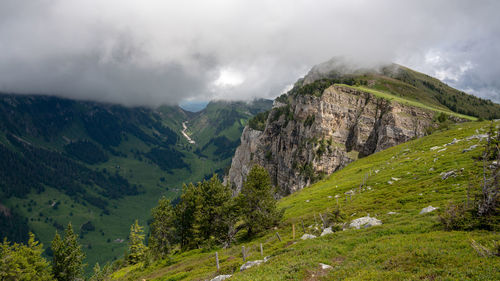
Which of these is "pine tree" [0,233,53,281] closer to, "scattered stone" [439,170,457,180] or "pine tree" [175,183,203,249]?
"pine tree" [175,183,203,249]

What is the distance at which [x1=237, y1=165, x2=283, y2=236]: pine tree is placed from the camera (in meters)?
48.2

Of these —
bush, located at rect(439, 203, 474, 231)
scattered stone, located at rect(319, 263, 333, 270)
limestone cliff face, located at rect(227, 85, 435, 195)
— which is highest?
limestone cliff face, located at rect(227, 85, 435, 195)

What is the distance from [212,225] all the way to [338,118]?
5009 inches

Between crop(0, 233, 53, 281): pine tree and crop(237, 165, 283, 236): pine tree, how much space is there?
4616 cm

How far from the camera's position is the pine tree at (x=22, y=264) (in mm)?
46584

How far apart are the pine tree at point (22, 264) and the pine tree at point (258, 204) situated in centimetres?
4616

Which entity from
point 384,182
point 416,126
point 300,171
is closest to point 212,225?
point 384,182

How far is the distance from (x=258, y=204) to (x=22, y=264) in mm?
51661

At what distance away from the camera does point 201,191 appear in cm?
5938

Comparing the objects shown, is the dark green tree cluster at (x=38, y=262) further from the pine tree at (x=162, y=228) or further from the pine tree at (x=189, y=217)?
the pine tree at (x=189, y=217)

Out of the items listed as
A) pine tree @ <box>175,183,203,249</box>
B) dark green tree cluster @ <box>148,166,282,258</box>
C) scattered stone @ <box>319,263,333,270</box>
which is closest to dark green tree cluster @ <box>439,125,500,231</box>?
scattered stone @ <box>319,263,333,270</box>

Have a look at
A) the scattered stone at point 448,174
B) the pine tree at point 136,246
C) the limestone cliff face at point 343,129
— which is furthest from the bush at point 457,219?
the limestone cliff face at point 343,129

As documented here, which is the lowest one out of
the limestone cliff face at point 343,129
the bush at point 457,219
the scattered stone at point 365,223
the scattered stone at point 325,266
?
the scattered stone at point 365,223

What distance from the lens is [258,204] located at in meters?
49.7
